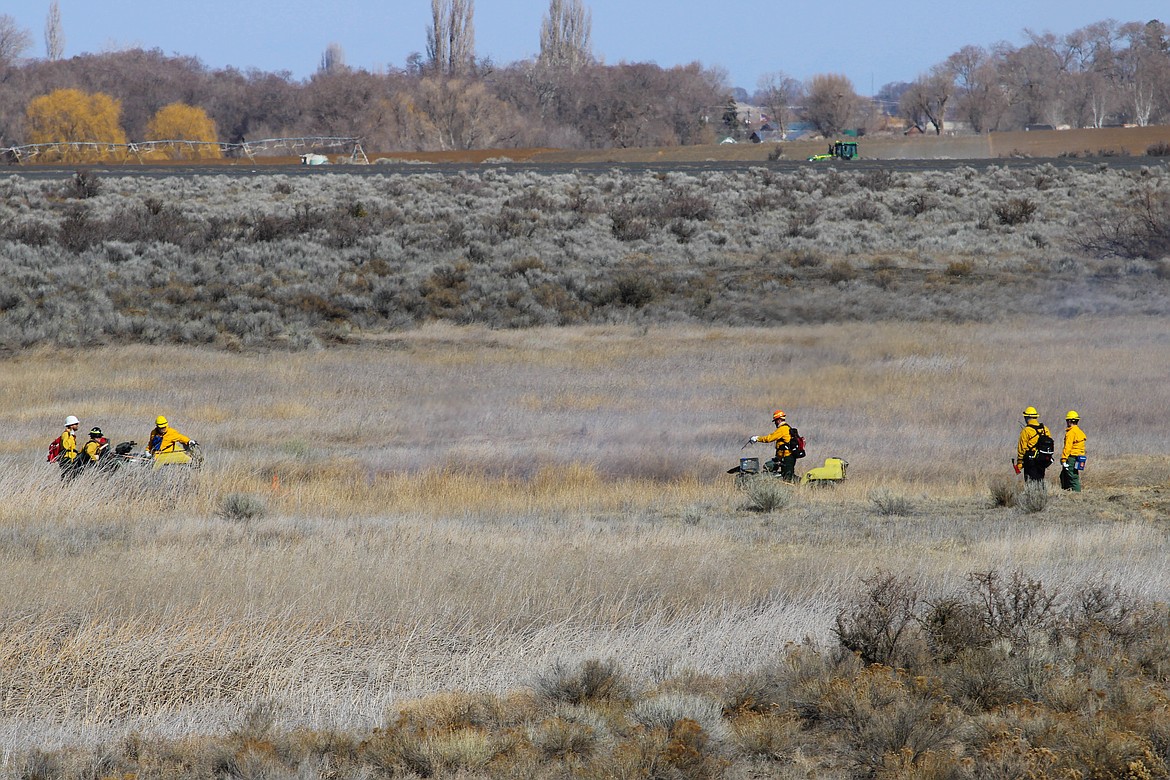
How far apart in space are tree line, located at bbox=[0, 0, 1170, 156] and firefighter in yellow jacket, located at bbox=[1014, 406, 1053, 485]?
248 ft

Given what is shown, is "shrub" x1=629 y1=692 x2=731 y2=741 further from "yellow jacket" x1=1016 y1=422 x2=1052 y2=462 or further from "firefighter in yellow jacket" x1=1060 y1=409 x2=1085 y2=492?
"firefighter in yellow jacket" x1=1060 y1=409 x2=1085 y2=492

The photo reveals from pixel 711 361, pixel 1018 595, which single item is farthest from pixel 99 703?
pixel 711 361

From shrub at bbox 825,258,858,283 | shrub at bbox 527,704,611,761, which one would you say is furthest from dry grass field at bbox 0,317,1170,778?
shrub at bbox 825,258,858,283

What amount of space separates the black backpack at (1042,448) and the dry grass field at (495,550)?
0.62m

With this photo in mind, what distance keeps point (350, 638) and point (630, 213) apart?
1366 inches

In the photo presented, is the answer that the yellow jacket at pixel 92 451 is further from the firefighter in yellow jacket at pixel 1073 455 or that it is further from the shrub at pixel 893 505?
the firefighter in yellow jacket at pixel 1073 455

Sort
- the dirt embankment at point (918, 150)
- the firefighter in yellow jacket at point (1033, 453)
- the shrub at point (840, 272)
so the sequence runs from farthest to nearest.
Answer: the dirt embankment at point (918, 150) → the shrub at point (840, 272) → the firefighter in yellow jacket at point (1033, 453)

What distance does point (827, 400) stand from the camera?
2069 cm

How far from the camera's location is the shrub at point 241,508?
455 inches

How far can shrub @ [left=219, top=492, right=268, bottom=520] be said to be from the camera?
11.6 meters

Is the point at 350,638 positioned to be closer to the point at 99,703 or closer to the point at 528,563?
the point at 99,703

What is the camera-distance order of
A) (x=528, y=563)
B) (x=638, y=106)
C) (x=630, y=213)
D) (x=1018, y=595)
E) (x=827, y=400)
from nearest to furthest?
(x=1018, y=595)
(x=528, y=563)
(x=827, y=400)
(x=630, y=213)
(x=638, y=106)

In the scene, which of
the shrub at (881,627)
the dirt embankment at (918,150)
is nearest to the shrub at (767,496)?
the shrub at (881,627)

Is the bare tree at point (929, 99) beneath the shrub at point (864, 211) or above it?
above
